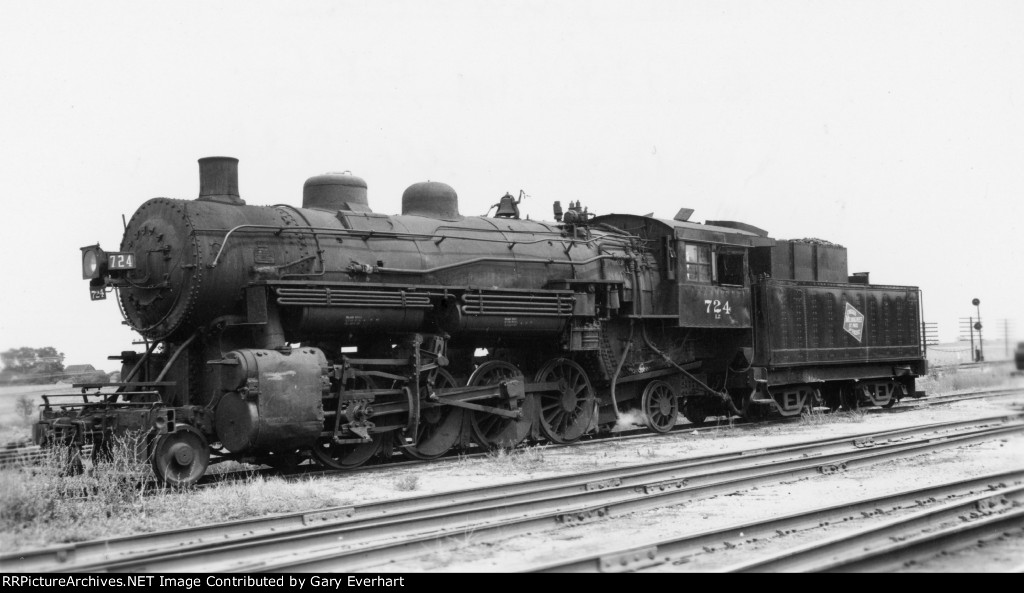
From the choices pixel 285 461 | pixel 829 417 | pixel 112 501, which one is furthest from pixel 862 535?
pixel 829 417

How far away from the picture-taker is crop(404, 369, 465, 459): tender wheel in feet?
40.4

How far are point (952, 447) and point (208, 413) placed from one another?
9466 mm

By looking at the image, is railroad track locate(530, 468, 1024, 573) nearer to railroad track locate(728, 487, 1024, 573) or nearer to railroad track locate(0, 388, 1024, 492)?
railroad track locate(728, 487, 1024, 573)

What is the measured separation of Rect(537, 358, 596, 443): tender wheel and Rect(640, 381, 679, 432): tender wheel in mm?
1343

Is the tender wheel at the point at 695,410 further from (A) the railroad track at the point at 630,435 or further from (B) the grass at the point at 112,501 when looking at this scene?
(B) the grass at the point at 112,501

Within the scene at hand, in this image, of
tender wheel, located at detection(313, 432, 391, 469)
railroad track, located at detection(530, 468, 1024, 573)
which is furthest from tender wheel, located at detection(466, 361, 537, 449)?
railroad track, located at detection(530, 468, 1024, 573)

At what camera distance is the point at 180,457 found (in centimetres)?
973

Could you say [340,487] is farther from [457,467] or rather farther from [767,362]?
[767,362]

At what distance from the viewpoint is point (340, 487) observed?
9.94 m

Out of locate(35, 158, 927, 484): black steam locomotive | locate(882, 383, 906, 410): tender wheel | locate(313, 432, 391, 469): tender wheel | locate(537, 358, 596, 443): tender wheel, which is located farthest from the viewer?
locate(882, 383, 906, 410): tender wheel

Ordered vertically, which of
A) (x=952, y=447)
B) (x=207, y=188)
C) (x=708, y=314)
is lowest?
(x=952, y=447)
